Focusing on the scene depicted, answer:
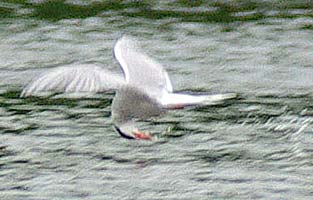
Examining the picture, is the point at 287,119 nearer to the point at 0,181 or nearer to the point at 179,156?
the point at 179,156

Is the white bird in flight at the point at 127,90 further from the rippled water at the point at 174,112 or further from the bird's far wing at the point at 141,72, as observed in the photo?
the rippled water at the point at 174,112

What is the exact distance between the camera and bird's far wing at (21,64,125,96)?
15.5 ft

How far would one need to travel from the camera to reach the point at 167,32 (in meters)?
9.84

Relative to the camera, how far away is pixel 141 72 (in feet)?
16.4

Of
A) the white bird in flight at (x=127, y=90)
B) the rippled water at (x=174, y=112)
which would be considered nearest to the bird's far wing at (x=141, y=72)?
the white bird in flight at (x=127, y=90)

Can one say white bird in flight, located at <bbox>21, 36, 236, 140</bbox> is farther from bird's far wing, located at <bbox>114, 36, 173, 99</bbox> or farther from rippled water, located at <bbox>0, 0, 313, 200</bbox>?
rippled water, located at <bbox>0, 0, 313, 200</bbox>

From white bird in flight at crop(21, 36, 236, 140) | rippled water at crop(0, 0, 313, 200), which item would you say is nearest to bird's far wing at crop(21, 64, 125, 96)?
white bird in flight at crop(21, 36, 236, 140)

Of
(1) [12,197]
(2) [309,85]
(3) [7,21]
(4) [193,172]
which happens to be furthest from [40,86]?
(3) [7,21]

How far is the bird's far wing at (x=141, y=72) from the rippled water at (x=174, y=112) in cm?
137

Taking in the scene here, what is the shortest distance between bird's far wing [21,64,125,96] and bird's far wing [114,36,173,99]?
0.08 m

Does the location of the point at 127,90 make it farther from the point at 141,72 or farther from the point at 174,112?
the point at 174,112

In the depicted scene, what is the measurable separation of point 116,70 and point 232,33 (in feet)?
4.31

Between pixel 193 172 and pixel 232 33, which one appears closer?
pixel 193 172

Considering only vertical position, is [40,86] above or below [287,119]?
above
